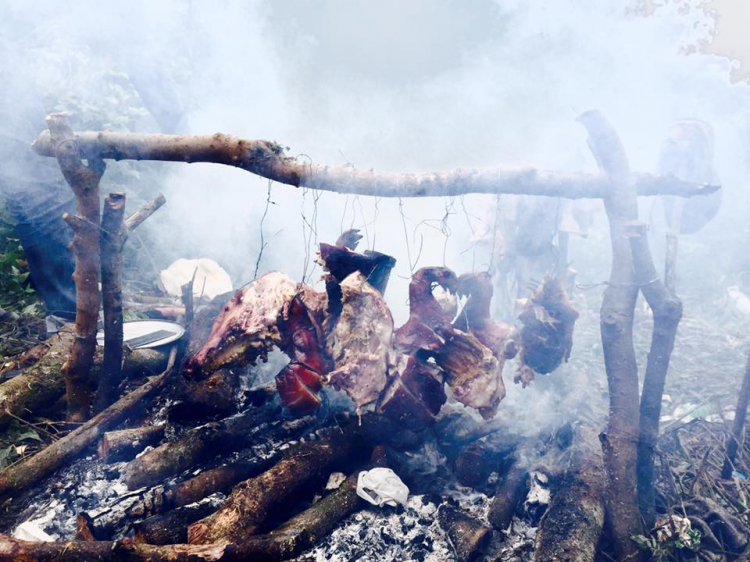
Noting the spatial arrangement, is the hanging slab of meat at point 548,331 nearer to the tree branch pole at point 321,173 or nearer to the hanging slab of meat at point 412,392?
the tree branch pole at point 321,173

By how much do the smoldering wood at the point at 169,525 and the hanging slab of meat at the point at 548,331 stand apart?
3341mm

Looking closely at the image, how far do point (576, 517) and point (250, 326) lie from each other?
318 centimetres

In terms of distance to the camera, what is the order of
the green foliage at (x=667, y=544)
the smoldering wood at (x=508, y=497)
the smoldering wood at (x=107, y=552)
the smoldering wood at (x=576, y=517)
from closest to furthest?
the smoldering wood at (x=107, y=552)
the smoldering wood at (x=576, y=517)
the green foliage at (x=667, y=544)
the smoldering wood at (x=508, y=497)

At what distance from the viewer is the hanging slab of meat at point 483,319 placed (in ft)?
13.2

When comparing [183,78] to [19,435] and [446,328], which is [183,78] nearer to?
[19,435]

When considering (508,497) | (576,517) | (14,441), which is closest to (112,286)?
(14,441)

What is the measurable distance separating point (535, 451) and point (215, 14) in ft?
52.0

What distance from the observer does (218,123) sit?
1311 cm

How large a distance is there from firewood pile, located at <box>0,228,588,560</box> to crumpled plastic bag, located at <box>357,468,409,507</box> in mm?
35

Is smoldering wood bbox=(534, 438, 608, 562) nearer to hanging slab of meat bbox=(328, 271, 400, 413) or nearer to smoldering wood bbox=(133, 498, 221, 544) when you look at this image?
hanging slab of meat bbox=(328, 271, 400, 413)

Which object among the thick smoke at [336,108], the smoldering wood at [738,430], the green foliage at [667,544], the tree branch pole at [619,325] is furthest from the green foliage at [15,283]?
the smoldering wood at [738,430]

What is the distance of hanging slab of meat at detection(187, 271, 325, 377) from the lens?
3.32 m

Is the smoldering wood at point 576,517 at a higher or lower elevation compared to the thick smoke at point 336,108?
lower

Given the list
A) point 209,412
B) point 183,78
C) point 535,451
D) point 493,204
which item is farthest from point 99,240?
point 183,78
